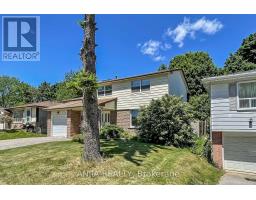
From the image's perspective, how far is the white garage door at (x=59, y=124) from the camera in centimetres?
2520

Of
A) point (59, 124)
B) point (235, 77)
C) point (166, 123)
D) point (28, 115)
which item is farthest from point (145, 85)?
point (28, 115)

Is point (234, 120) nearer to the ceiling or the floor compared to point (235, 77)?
nearer to the floor

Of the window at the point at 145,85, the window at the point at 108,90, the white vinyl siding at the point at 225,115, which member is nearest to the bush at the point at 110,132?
the window at the point at 145,85

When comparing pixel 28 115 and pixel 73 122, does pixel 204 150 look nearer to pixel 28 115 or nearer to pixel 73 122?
pixel 73 122

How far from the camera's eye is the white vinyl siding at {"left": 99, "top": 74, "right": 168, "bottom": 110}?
20906 millimetres

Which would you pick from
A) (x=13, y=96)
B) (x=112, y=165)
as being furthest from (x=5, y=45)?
(x=13, y=96)

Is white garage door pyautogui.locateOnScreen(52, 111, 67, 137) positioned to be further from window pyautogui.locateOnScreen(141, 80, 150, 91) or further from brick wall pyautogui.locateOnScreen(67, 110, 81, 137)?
window pyautogui.locateOnScreen(141, 80, 150, 91)

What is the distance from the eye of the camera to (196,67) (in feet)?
114

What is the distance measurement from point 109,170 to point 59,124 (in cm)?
1754

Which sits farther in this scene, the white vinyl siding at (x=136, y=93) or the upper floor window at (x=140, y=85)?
the upper floor window at (x=140, y=85)

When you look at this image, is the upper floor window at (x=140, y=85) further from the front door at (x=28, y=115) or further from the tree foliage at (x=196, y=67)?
the front door at (x=28, y=115)

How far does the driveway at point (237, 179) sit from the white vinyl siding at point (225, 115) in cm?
234

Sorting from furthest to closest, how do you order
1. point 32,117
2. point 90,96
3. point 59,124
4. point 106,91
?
point 32,117, point 59,124, point 106,91, point 90,96
